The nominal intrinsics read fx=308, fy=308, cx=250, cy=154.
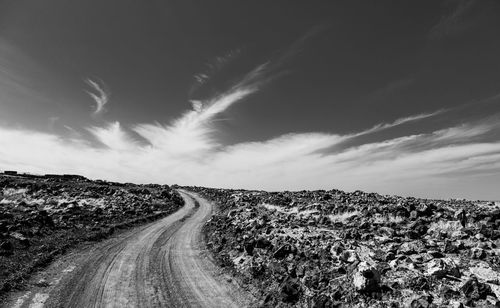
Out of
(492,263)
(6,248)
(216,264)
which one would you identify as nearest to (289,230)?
(216,264)

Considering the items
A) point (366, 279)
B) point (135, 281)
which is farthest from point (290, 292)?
point (135, 281)

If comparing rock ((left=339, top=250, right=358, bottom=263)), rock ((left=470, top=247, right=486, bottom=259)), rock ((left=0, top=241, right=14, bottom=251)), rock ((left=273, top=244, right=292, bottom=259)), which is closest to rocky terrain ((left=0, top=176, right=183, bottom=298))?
rock ((left=0, top=241, right=14, bottom=251))

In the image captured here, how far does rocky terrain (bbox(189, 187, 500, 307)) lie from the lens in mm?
11672

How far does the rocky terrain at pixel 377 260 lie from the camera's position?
1167cm

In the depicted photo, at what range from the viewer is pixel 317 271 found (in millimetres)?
15344

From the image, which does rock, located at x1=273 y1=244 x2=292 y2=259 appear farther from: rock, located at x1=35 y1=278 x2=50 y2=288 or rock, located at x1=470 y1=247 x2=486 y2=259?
rock, located at x1=35 y1=278 x2=50 y2=288

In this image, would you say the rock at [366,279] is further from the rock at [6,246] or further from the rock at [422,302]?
the rock at [6,246]

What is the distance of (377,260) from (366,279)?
2498 mm

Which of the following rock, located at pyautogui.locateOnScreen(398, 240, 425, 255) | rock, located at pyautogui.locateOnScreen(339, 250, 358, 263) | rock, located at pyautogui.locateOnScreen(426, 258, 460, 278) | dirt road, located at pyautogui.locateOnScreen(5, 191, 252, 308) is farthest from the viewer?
rock, located at pyautogui.locateOnScreen(398, 240, 425, 255)

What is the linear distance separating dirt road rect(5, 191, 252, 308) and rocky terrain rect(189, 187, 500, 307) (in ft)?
5.65

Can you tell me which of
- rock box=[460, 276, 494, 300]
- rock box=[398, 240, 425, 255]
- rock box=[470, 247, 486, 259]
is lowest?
rock box=[460, 276, 494, 300]

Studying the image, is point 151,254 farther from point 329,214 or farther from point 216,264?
point 329,214

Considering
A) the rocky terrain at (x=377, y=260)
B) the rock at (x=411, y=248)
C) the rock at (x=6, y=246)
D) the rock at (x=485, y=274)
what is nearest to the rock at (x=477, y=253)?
the rocky terrain at (x=377, y=260)

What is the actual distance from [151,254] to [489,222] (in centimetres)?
2203
